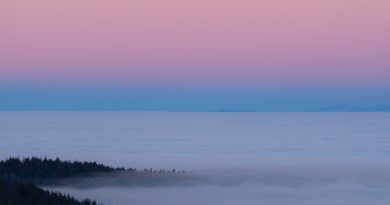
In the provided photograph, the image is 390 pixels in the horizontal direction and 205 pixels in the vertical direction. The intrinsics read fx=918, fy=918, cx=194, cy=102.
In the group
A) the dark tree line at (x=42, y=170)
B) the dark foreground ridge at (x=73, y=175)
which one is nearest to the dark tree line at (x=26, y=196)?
the dark foreground ridge at (x=73, y=175)

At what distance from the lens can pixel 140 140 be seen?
258 feet

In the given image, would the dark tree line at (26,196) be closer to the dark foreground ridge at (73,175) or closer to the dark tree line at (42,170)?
the dark foreground ridge at (73,175)

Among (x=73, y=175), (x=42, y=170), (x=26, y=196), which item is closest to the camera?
(x=26, y=196)

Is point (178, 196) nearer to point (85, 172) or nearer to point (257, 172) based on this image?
point (85, 172)

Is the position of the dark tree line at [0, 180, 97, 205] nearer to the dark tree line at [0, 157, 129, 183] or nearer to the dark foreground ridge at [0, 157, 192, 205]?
the dark foreground ridge at [0, 157, 192, 205]

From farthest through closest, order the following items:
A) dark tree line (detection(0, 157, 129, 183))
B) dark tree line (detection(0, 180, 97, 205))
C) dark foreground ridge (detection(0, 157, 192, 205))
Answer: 1. dark tree line (detection(0, 157, 129, 183))
2. dark foreground ridge (detection(0, 157, 192, 205))
3. dark tree line (detection(0, 180, 97, 205))

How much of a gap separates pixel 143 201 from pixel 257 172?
16.4 m

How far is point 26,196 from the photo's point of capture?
77.1 feet

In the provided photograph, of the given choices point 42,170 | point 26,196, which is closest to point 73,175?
point 42,170

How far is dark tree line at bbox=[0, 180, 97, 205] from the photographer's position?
868 inches

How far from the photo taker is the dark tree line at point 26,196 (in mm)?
22056

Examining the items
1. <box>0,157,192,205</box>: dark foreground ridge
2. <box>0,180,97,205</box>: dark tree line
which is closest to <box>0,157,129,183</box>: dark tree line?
<box>0,157,192,205</box>: dark foreground ridge

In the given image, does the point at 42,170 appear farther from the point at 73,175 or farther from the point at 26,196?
the point at 26,196

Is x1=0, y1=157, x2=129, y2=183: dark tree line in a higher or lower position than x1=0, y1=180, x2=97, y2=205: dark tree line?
higher
